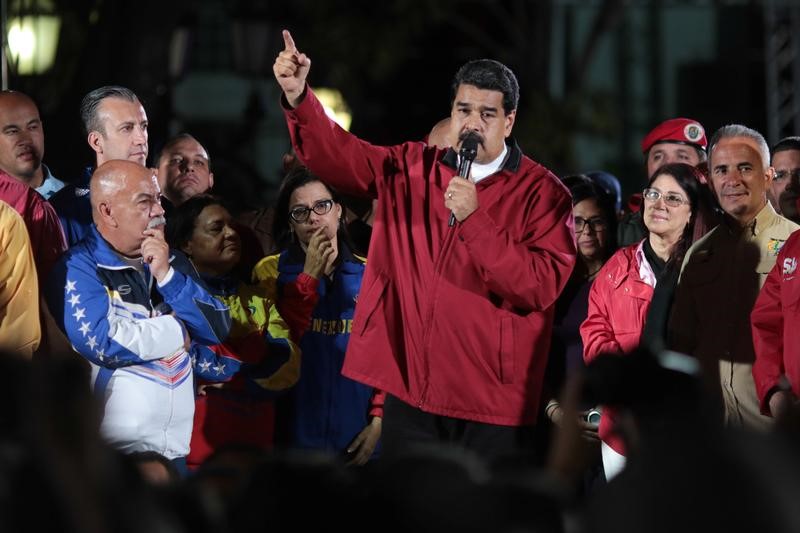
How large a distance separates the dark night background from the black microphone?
226 inches

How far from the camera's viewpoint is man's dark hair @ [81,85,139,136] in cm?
668

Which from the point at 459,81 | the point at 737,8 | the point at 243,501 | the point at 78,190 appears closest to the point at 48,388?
the point at 243,501

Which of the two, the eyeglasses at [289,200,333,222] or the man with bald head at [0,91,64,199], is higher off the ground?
the man with bald head at [0,91,64,199]

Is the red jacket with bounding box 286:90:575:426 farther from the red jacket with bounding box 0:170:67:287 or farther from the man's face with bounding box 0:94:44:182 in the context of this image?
the man's face with bounding box 0:94:44:182

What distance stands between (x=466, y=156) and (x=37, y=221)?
5.64ft

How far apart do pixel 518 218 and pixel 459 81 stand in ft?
1.92

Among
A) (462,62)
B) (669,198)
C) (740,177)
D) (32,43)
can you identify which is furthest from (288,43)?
(462,62)

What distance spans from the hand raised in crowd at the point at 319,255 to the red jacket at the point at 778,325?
5.97 ft

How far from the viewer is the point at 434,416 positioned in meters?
5.36

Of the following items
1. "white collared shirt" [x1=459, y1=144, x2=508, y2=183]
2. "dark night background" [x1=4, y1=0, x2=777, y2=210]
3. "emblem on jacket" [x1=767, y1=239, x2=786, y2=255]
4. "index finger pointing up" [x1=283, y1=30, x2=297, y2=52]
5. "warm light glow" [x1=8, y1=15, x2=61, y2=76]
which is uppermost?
"dark night background" [x1=4, y1=0, x2=777, y2=210]

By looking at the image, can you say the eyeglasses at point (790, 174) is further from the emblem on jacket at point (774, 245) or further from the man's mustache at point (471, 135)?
the man's mustache at point (471, 135)

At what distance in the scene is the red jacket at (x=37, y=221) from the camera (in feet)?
19.1

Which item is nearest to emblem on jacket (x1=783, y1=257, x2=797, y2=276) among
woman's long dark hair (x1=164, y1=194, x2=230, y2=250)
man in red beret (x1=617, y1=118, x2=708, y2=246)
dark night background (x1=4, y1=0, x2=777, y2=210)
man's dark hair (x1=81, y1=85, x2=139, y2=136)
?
man in red beret (x1=617, y1=118, x2=708, y2=246)

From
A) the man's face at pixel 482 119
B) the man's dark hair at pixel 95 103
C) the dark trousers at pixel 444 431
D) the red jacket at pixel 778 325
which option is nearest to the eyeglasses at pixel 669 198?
the red jacket at pixel 778 325
